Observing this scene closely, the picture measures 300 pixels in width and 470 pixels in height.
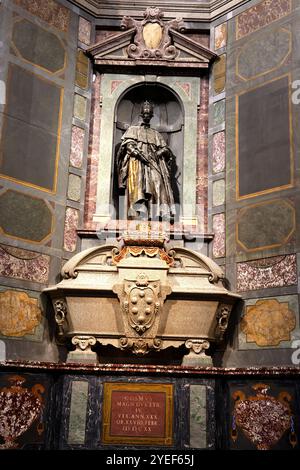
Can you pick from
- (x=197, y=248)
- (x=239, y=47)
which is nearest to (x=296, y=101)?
(x=239, y=47)

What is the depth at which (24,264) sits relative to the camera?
716 cm

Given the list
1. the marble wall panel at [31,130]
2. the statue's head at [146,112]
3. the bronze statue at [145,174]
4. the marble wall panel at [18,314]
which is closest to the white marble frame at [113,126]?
the bronze statue at [145,174]

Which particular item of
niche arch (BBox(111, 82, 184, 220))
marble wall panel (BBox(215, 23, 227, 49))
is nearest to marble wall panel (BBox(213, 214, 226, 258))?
niche arch (BBox(111, 82, 184, 220))

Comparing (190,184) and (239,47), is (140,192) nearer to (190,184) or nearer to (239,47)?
(190,184)

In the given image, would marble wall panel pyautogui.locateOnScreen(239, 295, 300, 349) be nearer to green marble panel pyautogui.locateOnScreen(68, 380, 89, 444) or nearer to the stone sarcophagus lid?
the stone sarcophagus lid

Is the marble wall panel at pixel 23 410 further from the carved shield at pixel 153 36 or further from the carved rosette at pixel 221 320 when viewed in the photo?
the carved shield at pixel 153 36

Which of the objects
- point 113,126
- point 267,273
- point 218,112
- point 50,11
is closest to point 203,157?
point 218,112

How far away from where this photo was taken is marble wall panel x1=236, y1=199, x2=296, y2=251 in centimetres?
705

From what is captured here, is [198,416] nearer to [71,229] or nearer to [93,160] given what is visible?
[71,229]

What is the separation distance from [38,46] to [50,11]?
0.66 metres

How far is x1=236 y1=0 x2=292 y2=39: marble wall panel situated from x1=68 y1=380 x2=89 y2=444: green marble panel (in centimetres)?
523

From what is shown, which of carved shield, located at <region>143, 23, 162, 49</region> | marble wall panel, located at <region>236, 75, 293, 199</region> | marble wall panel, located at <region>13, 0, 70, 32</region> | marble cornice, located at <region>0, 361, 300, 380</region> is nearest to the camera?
marble cornice, located at <region>0, 361, 300, 380</region>

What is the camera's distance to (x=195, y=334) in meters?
7.02

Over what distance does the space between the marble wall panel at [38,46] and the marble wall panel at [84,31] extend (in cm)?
49
